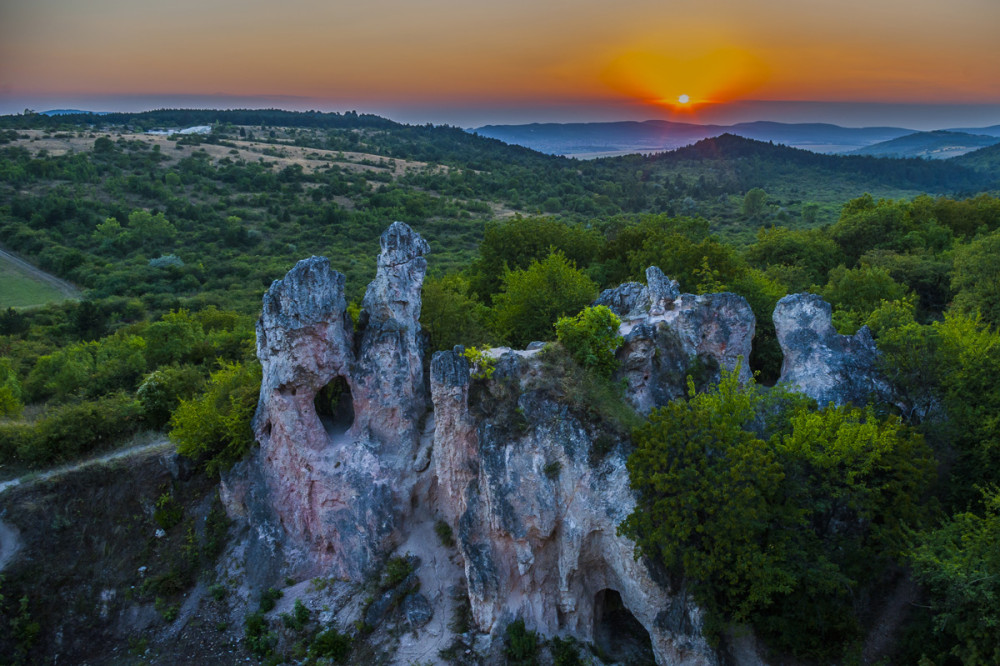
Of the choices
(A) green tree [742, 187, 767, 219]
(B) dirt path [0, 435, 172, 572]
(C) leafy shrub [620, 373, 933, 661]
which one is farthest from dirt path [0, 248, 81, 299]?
(A) green tree [742, 187, 767, 219]

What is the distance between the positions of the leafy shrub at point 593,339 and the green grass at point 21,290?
64.5 metres

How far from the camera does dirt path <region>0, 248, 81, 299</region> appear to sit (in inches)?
2687

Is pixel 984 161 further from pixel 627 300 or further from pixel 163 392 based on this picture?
pixel 163 392

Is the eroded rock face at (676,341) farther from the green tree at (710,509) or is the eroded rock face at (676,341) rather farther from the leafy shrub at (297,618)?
the leafy shrub at (297,618)

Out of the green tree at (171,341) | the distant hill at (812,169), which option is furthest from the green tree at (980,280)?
the distant hill at (812,169)

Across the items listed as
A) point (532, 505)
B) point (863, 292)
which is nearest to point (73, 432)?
point (532, 505)

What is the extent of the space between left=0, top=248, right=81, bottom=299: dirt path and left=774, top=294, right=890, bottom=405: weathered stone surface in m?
70.2

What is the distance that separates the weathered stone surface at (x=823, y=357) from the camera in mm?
21594

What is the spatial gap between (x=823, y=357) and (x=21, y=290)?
256 ft

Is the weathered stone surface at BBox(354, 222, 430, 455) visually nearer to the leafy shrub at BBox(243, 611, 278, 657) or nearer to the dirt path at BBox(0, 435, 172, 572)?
the leafy shrub at BBox(243, 611, 278, 657)

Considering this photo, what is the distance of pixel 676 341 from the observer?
867 inches

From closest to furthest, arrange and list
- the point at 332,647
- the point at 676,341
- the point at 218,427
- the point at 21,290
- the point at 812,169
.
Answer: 1. the point at 332,647
2. the point at 676,341
3. the point at 218,427
4. the point at 21,290
5. the point at 812,169

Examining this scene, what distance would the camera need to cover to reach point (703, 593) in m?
16.6

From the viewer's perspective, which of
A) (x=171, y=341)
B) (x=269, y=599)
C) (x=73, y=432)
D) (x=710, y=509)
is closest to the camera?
(x=710, y=509)
